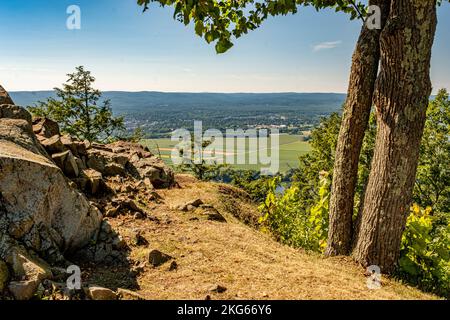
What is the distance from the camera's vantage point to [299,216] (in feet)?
32.3

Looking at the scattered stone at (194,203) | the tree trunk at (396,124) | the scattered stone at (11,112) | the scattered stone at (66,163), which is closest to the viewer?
the tree trunk at (396,124)

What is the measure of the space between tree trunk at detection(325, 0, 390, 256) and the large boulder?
178 inches

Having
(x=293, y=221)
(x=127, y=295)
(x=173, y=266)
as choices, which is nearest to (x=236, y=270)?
(x=173, y=266)

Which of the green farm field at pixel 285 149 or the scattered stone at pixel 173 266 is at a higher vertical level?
the scattered stone at pixel 173 266

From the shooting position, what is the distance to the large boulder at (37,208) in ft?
15.2

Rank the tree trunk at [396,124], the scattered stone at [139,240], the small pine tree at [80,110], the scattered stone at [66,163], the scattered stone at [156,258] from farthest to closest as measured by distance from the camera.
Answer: the small pine tree at [80,110] < the scattered stone at [66,163] < the scattered stone at [139,240] < the scattered stone at [156,258] < the tree trunk at [396,124]

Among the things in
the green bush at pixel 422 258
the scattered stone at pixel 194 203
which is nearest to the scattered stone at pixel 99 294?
the green bush at pixel 422 258

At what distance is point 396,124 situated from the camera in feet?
17.2

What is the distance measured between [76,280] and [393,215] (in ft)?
16.0

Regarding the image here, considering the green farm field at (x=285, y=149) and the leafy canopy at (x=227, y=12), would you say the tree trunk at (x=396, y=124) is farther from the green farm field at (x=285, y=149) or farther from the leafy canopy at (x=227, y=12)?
the green farm field at (x=285, y=149)

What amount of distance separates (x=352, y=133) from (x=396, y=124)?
85cm

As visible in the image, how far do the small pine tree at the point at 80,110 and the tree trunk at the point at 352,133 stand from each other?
29.8 meters

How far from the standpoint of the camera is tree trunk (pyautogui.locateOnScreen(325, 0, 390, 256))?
18.5ft
